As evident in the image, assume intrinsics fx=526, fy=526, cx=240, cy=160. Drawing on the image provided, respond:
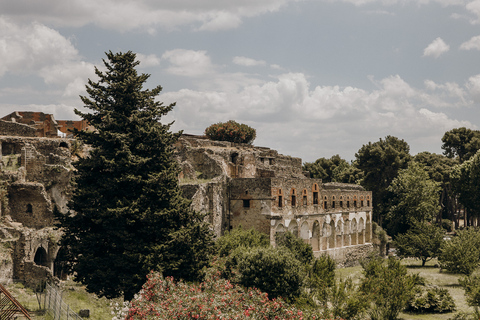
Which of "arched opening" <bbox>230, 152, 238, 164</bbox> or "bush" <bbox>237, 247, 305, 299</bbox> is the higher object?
"arched opening" <bbox>230, 152, 238, 164</bbox>

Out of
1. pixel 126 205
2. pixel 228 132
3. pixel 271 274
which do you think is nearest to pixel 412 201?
pixel 228 132

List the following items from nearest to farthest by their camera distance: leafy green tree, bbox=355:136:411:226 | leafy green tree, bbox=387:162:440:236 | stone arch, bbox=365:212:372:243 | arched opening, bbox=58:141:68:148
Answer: arched opening, bbox=58:141:68:148 → stone arch, bbox=365:212:372:243 → leafy green tree, bbox=387:162:440:236 → leafy green tree, bbox=355:136:411:226

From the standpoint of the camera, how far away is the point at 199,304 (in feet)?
65.9

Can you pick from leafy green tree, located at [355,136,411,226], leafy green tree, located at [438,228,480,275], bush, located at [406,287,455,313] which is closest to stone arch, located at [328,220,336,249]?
leafy green tree, located at [438,228,480,275]

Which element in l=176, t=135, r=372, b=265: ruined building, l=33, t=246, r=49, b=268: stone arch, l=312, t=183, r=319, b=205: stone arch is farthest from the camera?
l=312, t=183, r=319, b=205: stone arch

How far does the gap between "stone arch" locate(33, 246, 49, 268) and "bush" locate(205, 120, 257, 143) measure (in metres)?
34.9

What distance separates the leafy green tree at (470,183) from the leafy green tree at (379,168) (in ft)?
26.7

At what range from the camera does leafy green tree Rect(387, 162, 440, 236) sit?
63438 millimetres

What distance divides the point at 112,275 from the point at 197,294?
4.91m

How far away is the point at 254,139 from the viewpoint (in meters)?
71.6

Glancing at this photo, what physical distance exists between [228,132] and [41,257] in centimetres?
3606

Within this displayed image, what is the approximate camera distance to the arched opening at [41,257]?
1311 inches

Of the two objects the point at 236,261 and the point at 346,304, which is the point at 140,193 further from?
the point at 346,304

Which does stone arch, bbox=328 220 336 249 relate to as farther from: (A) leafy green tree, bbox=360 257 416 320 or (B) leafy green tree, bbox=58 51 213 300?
(B) leafy green tree, bbox=58 51 213 300
